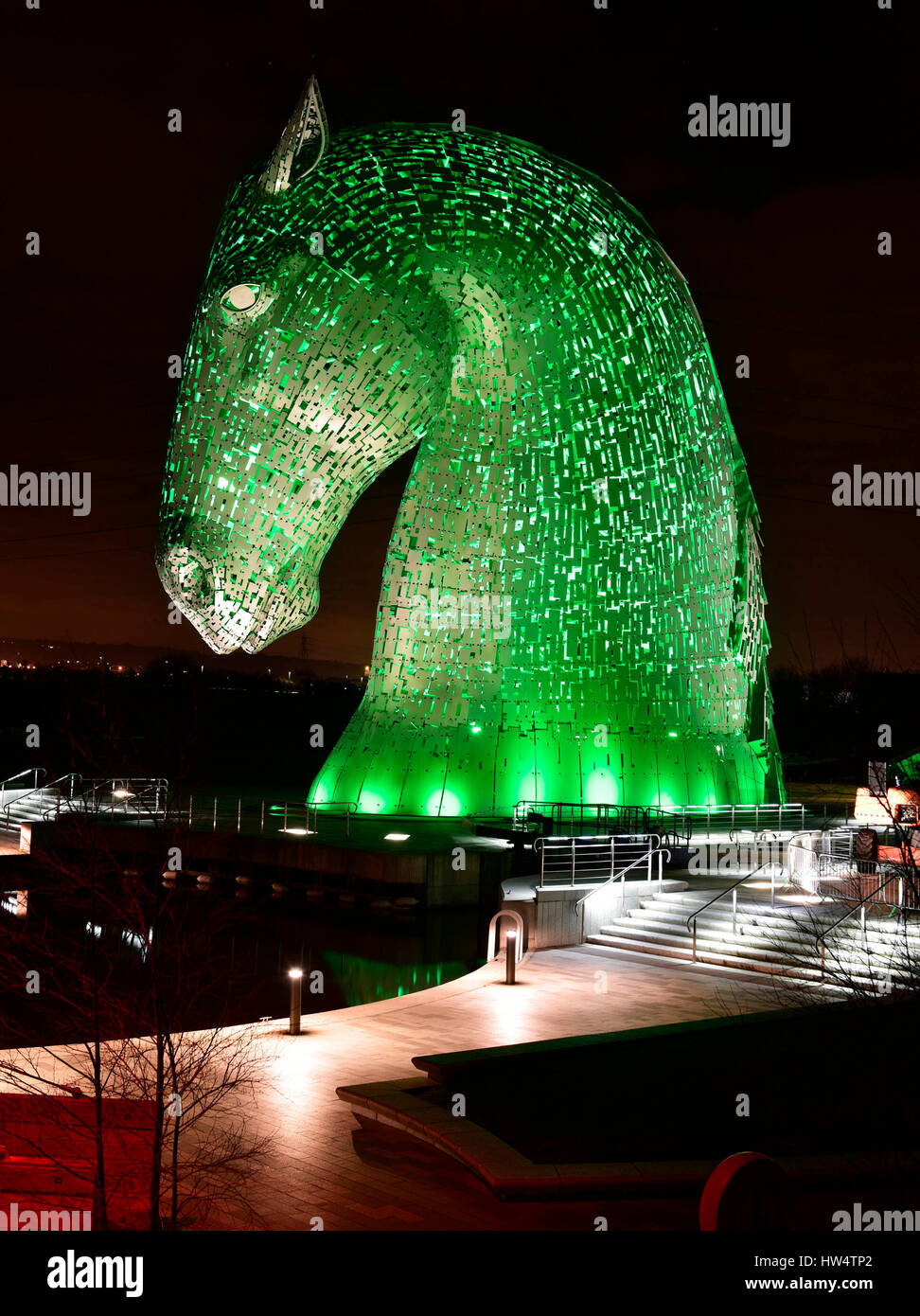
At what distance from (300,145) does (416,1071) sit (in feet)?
43.2

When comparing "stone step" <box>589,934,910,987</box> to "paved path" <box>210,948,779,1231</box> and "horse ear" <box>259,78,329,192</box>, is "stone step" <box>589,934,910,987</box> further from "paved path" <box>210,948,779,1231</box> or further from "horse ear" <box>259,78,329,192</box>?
"horse ear" <box>259,78,329,192</box>

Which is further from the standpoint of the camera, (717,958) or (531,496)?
(531,496)

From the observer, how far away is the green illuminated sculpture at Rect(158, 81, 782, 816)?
69.0 feet

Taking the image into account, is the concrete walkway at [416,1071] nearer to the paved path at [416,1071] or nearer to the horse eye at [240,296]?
the paved path at [416,1071]

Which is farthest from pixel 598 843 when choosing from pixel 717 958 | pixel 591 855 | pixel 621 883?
pixel 717 958

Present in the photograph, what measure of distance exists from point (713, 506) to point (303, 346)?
359 inches

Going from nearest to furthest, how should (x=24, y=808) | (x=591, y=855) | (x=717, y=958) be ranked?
1. (x=717, y=958)
2. (x=591, y=855)
3. (x=24, y=808)

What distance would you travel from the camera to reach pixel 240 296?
18578 millimetres

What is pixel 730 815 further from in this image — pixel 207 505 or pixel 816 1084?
pixel 816 1084

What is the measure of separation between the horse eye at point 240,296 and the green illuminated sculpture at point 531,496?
6.25 feet

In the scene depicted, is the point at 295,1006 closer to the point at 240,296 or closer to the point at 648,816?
the point at 240,296

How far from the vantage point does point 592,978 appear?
15367 mm

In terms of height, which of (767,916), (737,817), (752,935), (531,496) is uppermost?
(531,496)

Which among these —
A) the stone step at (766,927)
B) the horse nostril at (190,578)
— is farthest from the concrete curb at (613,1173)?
the horse nostril at (190,578)
